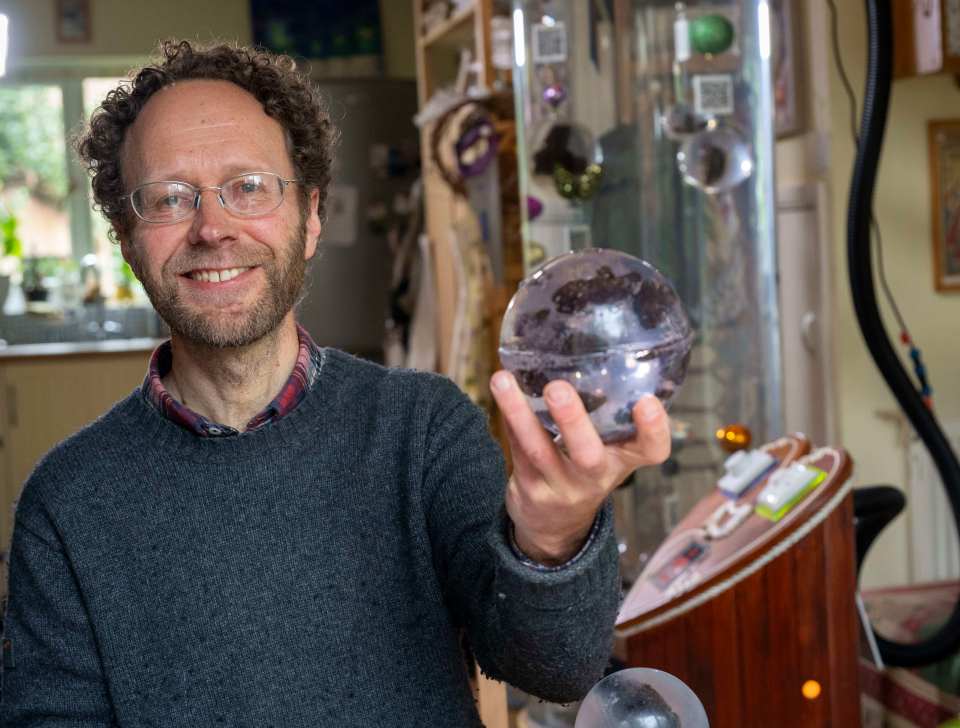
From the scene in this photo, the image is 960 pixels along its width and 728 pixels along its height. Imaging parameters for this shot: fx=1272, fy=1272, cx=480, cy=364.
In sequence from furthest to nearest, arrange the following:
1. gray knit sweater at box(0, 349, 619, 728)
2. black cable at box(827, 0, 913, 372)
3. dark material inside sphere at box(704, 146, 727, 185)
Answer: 1. black cable at box(827, 0, 913, 372)
2. dark material inside sphere at box(704, 146, 727, 185)
3. gray knit sweater at box(0, 349, 619, 728)

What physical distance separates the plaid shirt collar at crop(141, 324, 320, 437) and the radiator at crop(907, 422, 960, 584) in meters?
2.11

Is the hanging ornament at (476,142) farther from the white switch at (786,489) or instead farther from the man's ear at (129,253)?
the man's ear at (129,253)

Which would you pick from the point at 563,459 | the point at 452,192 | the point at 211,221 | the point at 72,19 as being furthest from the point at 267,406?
the point at 72,19

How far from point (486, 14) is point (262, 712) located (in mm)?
2724

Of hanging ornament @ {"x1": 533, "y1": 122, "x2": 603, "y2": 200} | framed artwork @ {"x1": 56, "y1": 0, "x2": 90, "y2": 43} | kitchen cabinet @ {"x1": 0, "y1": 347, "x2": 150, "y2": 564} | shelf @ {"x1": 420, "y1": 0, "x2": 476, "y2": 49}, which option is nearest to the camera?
hanging ornament @ {"x1": 533, "y1": 122, "x2": 603, "y2": 200}

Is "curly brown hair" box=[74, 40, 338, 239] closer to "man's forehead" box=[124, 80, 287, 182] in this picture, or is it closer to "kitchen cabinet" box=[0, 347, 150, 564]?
"man's forehead" box=[124, 80, 287, 182]

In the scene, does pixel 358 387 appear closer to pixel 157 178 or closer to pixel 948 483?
pixel 157 178

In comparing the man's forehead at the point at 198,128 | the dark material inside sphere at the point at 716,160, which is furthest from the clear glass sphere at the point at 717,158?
the man's forehead at the point at 198,128

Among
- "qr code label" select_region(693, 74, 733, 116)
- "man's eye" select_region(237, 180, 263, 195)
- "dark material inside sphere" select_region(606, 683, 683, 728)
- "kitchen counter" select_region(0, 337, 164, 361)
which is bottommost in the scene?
"dark material inside sphere" select_region(606, 683, 683, 728)

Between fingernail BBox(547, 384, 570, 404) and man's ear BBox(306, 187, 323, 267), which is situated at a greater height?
man's ear BBox(306, 187, 323, 267)

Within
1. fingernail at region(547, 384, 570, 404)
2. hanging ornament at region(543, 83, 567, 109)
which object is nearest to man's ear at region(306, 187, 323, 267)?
fingernail at region(547, 384, 570, 404)

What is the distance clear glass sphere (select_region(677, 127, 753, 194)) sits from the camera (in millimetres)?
2766

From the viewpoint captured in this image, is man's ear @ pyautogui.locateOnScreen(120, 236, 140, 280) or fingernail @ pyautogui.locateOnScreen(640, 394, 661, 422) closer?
fingernail @ pyautogui.locateOnScreen(640, 394, 661, 422)

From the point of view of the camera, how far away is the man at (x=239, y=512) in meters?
1.28
